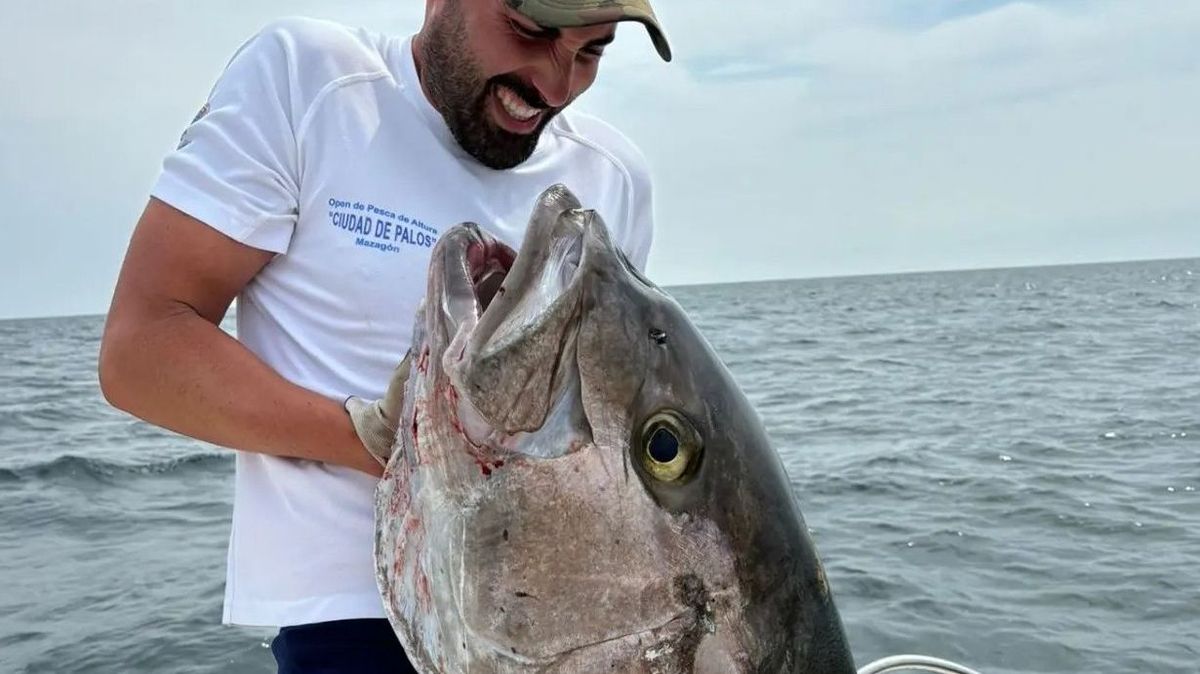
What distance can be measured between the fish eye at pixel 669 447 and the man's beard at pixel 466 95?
105 cm

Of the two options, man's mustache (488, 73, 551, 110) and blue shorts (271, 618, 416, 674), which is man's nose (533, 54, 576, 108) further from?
blue shorts (271, 618, 416, 674)

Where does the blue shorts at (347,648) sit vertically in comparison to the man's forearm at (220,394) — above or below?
below

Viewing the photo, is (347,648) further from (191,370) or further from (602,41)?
(602,41)

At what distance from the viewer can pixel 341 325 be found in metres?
2.20

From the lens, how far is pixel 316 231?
7.15 feet

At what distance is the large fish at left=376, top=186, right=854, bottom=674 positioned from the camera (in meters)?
1.48

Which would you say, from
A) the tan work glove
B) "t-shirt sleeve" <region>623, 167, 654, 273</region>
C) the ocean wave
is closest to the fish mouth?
the tan work glove

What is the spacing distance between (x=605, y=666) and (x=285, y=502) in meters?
0.97

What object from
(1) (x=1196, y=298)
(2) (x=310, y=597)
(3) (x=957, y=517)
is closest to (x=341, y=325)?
(2) (x=310, y=597)

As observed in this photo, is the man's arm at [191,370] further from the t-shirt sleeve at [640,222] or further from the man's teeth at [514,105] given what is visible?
the t-shirt sleeve at [640,222]

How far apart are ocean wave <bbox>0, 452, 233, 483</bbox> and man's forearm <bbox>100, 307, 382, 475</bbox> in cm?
1219

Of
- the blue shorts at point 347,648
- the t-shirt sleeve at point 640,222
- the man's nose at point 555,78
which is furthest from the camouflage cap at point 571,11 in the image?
the blue shorts at point 347,648

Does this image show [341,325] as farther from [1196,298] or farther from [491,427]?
[1196,298]

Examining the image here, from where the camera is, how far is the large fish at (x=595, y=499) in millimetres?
1478
